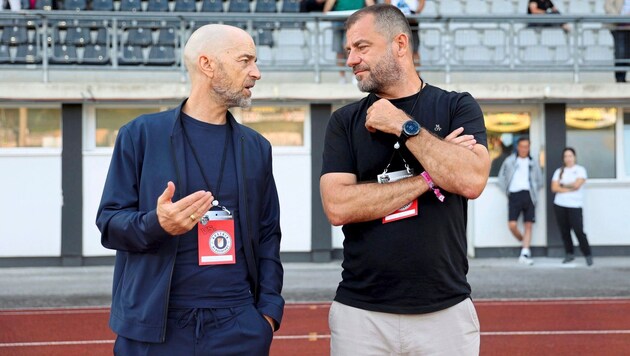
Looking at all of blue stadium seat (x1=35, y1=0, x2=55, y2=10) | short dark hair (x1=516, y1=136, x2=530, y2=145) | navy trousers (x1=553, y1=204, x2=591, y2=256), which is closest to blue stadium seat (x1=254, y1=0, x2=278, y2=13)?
blue stadium seat (x1=35, y1=0, x2=55, y2=10)

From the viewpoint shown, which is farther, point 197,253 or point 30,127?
point 30,127

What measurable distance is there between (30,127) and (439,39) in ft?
25.9

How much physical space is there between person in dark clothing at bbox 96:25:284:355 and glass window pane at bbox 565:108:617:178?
15.6 meters

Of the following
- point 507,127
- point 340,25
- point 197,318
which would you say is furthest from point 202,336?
point 507,127

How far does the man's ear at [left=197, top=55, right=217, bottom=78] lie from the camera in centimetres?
403

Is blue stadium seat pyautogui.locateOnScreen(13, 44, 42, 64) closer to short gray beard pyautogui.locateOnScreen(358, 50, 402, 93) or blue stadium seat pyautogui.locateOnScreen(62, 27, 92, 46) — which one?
blue stadium seat pyautogui.locateOnScreen(62, 27, 92, 46)

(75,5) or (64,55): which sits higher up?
(75,5)

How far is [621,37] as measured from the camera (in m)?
18.4

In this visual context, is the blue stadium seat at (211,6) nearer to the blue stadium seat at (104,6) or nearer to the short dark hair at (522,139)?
the blue stadium seat at (104,6)

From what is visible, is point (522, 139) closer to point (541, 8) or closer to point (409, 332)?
point (541, 8)

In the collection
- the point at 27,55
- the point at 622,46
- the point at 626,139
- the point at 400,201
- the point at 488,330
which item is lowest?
the point at 488,330

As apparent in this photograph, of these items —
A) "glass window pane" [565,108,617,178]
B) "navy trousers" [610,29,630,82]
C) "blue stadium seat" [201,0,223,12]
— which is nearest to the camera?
"navy trousers" [610,29,630,82]

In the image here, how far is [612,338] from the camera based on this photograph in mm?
10195

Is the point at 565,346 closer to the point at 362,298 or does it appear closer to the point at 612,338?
the point at 612,338
